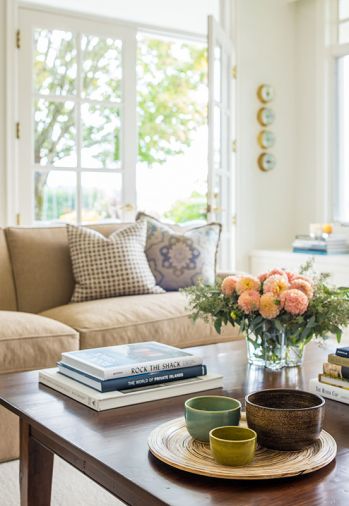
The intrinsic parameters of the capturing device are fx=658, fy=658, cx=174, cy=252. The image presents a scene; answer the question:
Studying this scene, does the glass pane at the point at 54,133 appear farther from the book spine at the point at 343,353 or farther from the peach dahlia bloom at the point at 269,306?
the book spine at the point at 343,353

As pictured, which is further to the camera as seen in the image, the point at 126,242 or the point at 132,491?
the point at 126,242

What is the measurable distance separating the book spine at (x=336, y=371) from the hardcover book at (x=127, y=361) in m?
0.32

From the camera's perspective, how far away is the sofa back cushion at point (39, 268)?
3.10 m

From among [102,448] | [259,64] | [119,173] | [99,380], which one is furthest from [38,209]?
[102,448]

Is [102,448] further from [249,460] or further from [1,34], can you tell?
[1,34]

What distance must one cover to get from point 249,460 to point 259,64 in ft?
14.2

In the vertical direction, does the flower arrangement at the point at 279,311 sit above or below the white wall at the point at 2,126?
below

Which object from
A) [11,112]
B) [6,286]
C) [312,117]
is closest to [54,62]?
[11,112]

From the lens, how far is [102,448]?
1229mm

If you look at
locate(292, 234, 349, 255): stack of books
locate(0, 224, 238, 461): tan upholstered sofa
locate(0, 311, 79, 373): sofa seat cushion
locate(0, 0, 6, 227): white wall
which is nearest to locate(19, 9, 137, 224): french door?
locate(0, 0, 6, 227): white wall

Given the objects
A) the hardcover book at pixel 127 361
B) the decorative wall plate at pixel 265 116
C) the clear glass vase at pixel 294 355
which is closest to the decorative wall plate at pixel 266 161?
the decorative wall plate at pixel 265 116

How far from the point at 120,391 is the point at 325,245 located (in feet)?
10.4

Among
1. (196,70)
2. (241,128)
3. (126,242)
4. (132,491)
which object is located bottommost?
(132,491)

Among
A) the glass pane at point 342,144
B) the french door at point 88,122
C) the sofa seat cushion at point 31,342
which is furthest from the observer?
the glass pane at point 342,144
